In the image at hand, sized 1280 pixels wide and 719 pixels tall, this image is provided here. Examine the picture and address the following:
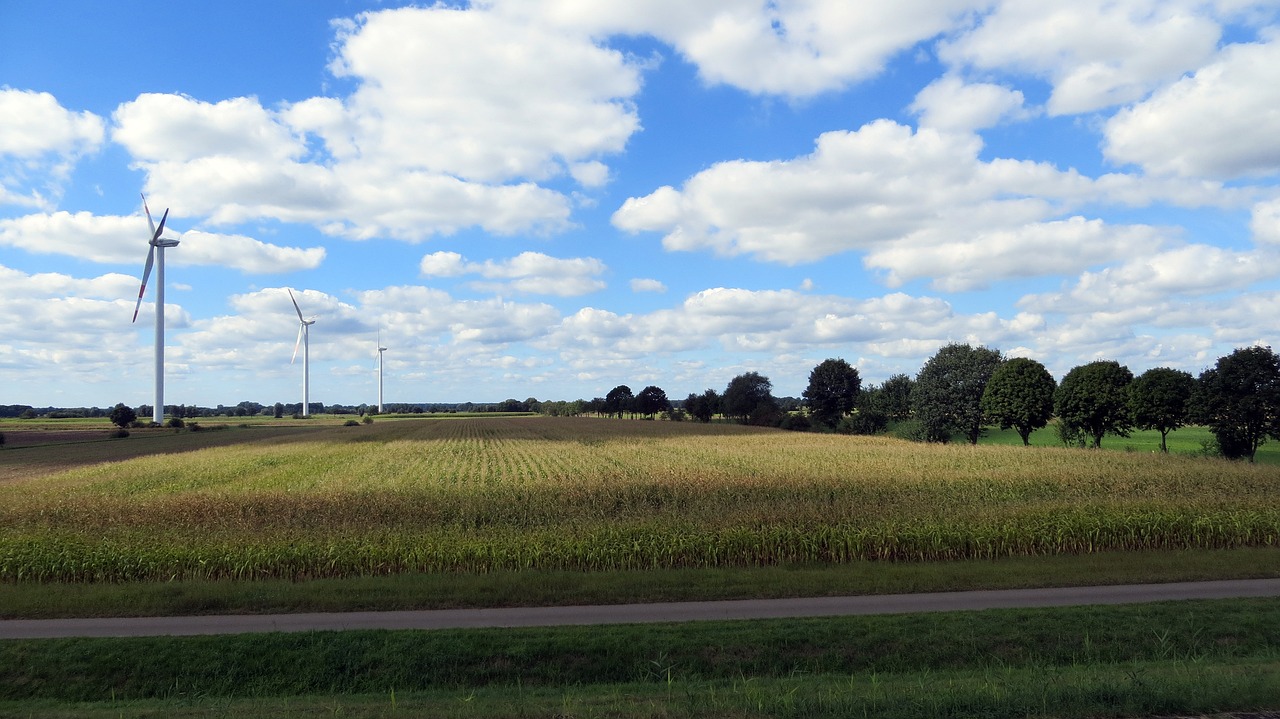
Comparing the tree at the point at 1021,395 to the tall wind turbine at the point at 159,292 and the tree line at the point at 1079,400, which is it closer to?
the tree line at the point at 1079,400

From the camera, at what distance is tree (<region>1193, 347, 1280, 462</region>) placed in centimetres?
5916

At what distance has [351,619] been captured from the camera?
1620 centimetres

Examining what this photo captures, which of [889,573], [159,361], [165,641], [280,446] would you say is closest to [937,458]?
[889,573]

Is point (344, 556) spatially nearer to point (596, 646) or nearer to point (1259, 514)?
point (596, 646)

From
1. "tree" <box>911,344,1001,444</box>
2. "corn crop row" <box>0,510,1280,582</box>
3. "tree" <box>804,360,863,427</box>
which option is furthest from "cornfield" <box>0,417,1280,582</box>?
"tree" <box>804,360,863,427</box>

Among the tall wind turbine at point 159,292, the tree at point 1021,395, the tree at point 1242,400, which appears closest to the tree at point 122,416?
the tall wind turbine at point 159,292

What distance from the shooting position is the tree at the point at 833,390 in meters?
144

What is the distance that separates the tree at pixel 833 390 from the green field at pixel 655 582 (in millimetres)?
100313

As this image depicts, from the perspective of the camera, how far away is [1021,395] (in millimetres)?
81875

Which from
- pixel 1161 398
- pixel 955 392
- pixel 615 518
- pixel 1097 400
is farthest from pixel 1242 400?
pixel 615 518

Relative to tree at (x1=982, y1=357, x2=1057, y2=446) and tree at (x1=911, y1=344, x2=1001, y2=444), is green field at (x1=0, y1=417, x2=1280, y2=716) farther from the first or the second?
tree at (x1=911, y1=344, x2=1001, y2=444)

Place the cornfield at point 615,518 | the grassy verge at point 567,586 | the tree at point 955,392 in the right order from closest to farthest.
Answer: the grassy verge at point 567,586
the cornfield at point 615,518
the tree at point 955,392

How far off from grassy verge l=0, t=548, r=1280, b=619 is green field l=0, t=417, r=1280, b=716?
0.11m

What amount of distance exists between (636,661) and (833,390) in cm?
13632
